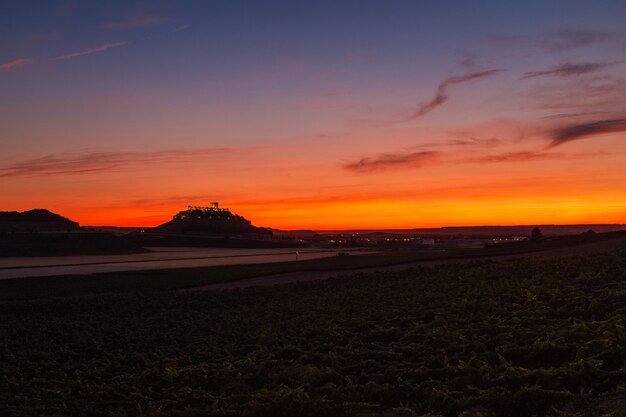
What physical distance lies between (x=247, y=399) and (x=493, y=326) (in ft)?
19.5

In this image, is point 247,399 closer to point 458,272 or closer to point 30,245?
point 458,272

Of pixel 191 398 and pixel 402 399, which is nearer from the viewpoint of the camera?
pixel 402 399

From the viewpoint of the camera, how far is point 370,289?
25812mm

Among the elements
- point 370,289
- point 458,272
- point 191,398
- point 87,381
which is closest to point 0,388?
point 87,381

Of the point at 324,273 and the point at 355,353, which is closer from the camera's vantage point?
the point at 355,353

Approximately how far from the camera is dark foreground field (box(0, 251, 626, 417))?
10.2 m

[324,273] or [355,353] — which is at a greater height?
[324,273]

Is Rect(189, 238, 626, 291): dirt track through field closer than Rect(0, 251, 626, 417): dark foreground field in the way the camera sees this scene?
No

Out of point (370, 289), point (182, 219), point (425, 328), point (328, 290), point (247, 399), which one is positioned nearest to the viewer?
point (247, 399)

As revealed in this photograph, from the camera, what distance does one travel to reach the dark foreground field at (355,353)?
10195 millimetres

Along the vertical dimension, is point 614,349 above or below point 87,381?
above

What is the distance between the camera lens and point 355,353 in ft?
45.3

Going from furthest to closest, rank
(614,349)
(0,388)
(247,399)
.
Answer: (0,388)
(247,399)
(614,349)

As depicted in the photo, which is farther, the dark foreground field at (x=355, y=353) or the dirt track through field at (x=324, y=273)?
the dirt track through field at (x=324, y=273)
